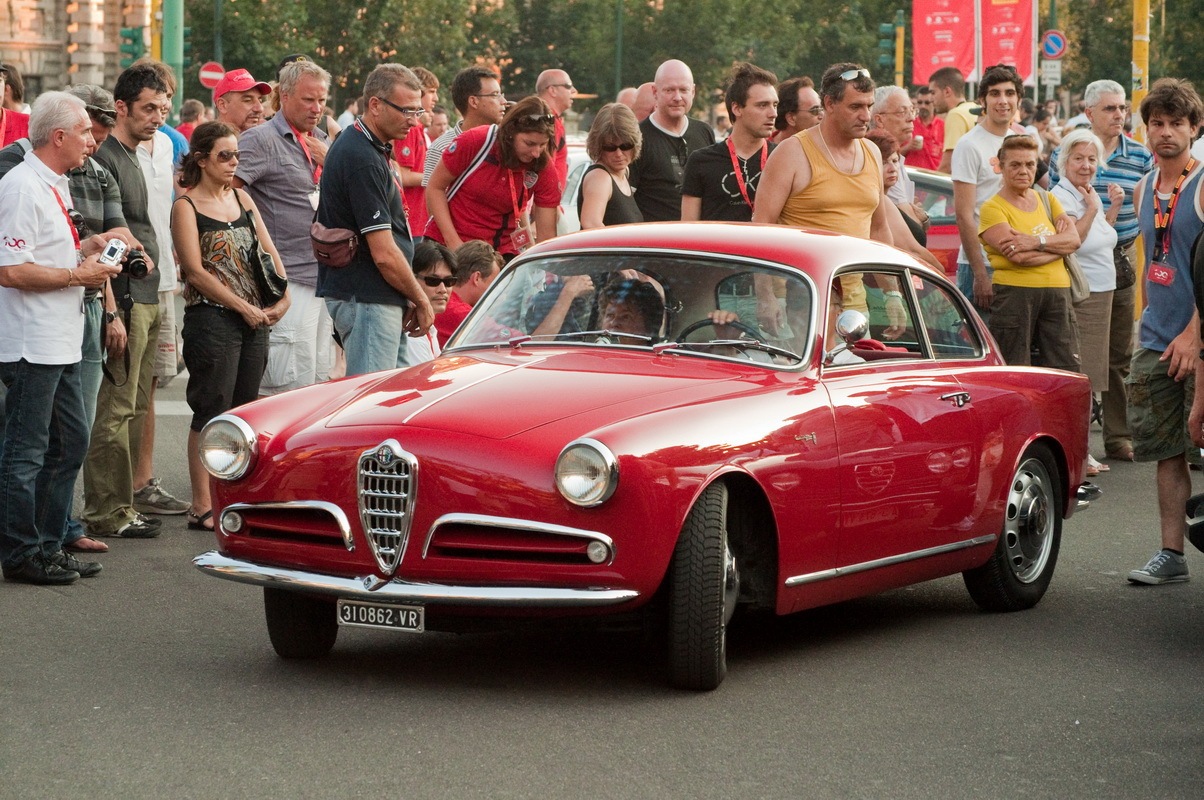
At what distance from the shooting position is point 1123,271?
12.4 metres

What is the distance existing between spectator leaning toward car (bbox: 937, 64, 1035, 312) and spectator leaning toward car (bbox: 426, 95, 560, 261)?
2660 mm

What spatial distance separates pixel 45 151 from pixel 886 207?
5015 millimetres

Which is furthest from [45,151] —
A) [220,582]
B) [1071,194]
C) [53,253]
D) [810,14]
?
[810,14]

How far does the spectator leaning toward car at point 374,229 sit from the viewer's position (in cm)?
902

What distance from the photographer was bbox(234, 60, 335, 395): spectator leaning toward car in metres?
10.3

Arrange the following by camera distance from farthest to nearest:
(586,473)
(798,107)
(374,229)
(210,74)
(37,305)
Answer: (210,74)
(798,107)
(374,229)
(37,305)
(586,473)

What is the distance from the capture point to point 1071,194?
475 inches

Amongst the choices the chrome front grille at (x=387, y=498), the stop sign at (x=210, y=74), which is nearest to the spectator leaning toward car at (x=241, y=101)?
the chrome front grille at (x=387, y=498)

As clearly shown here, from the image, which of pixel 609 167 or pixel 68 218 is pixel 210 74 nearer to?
pixel 609 167

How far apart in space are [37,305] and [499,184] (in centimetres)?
319

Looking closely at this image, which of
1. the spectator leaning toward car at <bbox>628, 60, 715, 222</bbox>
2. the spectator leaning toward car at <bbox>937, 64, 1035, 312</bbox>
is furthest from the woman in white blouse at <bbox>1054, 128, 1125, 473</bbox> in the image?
the spectator leaning toward car at <bbox>628, 60, 715, 222</bbox>

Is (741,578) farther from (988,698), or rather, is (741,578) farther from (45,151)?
(45,151)

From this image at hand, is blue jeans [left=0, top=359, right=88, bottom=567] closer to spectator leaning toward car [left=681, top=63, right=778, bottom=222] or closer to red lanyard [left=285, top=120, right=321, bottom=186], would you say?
red lanyard [left=285, top=120, right=321, bottom=186]

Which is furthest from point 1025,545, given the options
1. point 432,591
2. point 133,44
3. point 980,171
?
point 133,44
